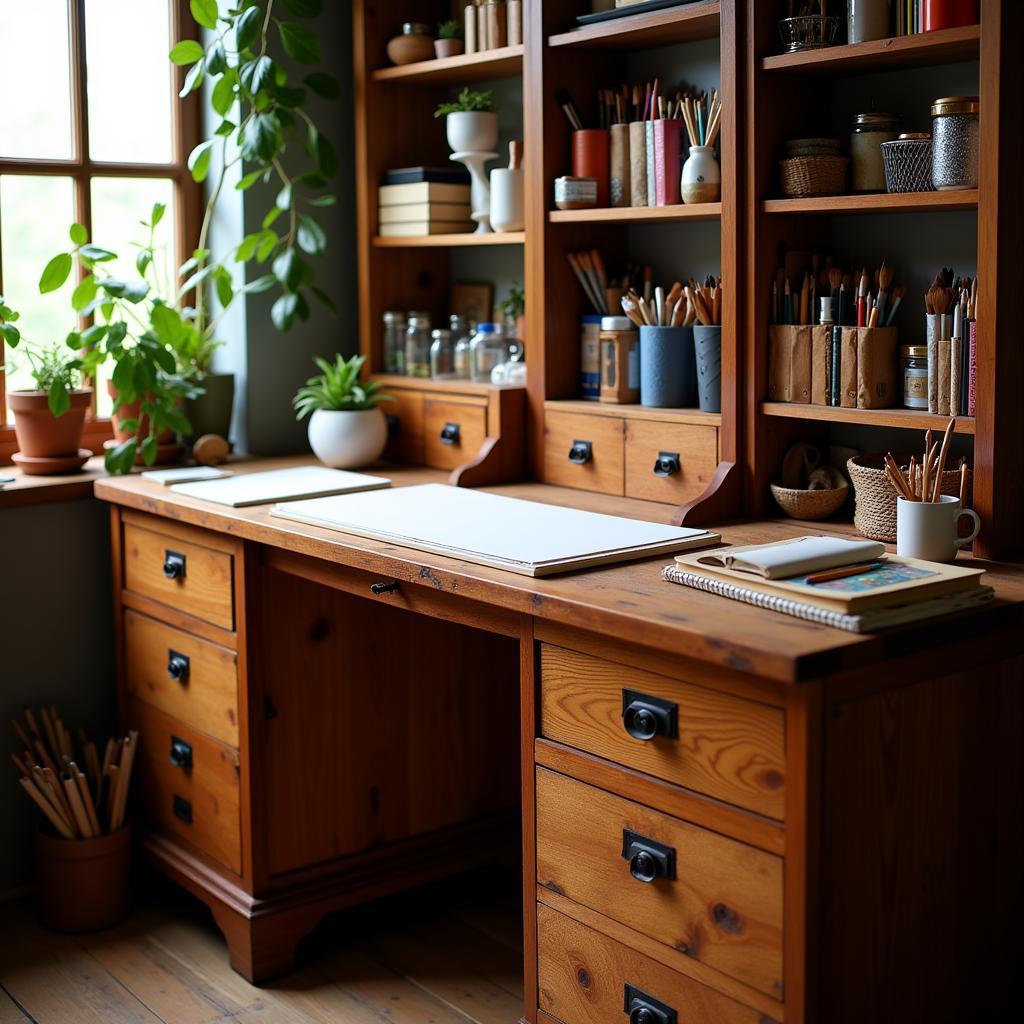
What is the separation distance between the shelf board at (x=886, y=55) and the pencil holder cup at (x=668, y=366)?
549 millimetres

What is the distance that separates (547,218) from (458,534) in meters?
0.87

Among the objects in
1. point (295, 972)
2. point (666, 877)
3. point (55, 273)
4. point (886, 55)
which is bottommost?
point (295, 972)

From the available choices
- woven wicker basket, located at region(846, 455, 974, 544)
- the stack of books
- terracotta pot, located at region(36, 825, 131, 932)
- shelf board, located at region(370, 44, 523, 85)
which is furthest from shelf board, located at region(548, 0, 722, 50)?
terracotta pot, located at region(36, 825, 131, 932)

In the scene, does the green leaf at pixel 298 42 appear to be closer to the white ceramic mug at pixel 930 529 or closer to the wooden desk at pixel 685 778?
the wooden desk at pixel 685 778

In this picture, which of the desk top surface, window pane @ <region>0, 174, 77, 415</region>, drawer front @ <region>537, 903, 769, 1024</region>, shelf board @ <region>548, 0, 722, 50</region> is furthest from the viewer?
window pane @ <region>0, 174, 77, 415</region>

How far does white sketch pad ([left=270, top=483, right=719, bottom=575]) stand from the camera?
2201mm

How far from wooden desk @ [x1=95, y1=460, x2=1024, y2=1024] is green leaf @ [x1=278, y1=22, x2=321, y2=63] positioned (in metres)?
1.07

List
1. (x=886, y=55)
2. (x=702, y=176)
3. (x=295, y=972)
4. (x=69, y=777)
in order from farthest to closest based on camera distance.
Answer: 1. (x=69, y=777)
2. (x=295, y=972)
3. (x=702, y=176)
4. (x=886, y=55)

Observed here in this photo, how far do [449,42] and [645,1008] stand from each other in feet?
7.12

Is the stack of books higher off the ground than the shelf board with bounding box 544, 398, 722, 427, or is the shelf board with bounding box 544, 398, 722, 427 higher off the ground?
the stack of books

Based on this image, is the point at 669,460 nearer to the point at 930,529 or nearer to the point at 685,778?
the point at 930,529

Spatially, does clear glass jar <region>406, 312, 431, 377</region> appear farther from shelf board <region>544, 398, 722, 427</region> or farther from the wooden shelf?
the wooden shelf

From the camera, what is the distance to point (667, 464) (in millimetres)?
2732

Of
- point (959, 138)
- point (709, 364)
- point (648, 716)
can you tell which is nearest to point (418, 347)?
point (709, 364)
